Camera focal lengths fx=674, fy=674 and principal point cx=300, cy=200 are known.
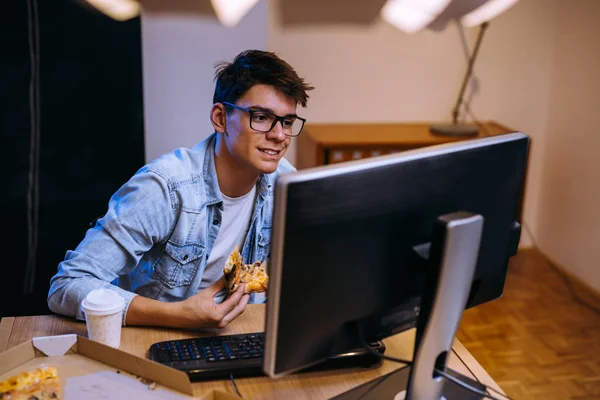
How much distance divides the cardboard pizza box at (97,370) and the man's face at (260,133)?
598 mm

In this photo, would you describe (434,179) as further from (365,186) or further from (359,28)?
(359,28)

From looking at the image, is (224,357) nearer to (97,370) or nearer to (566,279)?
(97,370)

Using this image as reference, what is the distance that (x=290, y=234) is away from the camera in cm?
95

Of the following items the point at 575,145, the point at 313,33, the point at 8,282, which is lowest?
the point at 8,282

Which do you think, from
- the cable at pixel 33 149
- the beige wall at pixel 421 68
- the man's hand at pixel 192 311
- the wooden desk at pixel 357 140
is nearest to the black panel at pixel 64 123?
the cable at pixel 33 149

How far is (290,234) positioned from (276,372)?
8.9 inches

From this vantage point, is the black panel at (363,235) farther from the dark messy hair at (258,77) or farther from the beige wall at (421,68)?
the beige wall at (421,68)

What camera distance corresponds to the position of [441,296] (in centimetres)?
108

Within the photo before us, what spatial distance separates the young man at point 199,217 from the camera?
56.3 inches

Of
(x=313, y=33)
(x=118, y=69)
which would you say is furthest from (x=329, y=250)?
(x=313, y=33)

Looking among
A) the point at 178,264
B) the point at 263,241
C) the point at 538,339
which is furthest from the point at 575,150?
the point at 178,264

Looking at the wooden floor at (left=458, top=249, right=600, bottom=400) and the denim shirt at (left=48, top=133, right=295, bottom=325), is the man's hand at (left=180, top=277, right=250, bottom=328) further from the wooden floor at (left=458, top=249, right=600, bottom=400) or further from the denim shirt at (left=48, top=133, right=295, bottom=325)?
the wooden floor at (left=458, top=249, right=600, bottom=400)

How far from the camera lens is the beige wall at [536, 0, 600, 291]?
137 inches

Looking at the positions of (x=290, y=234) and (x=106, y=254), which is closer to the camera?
(x=290, y=234)
